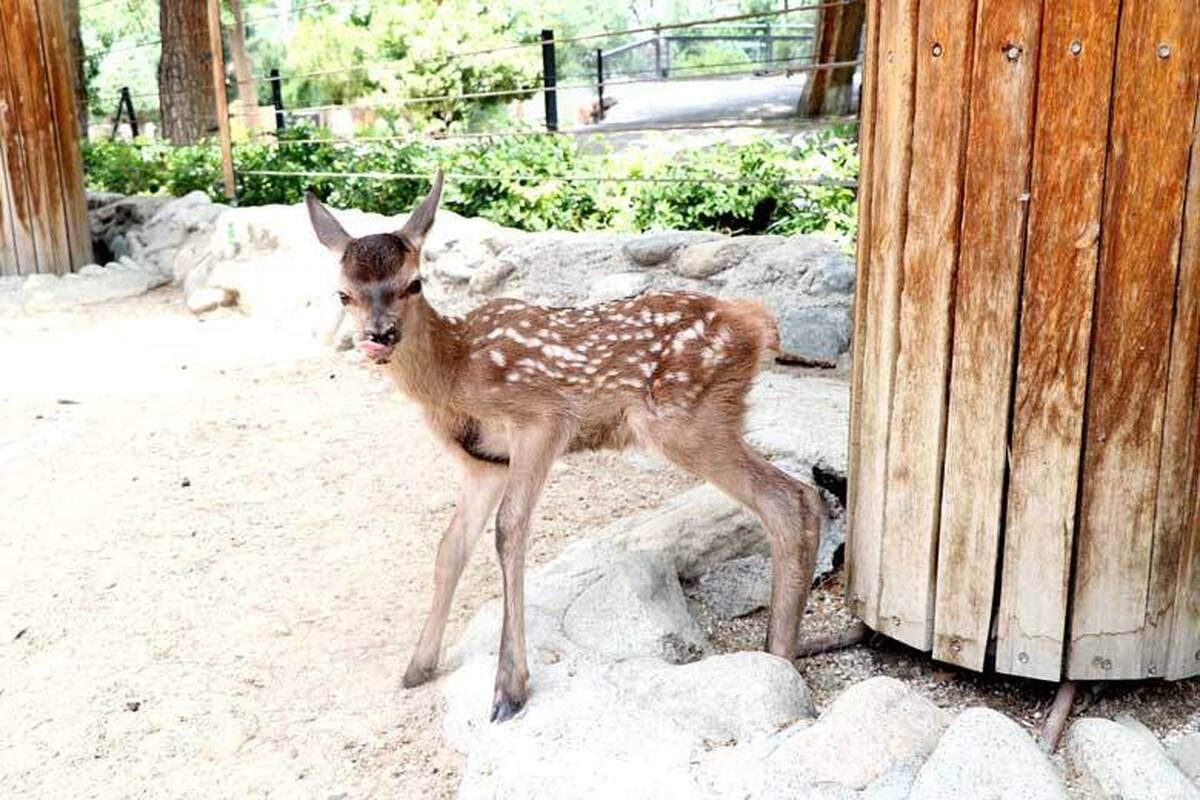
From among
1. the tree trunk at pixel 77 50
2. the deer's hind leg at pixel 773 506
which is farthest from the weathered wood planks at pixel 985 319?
the tree trunk at pixel 77 50

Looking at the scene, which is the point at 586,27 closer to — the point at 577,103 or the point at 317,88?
the point at 577,103

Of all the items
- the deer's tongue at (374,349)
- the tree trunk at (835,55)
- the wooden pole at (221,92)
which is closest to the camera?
the deer's tongue at (374,349)

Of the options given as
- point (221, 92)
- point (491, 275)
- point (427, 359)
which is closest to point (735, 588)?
point (427, 359)

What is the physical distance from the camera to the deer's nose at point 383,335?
3484mm

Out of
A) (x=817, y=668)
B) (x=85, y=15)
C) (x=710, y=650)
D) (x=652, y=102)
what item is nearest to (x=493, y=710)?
(x=710, y=650)

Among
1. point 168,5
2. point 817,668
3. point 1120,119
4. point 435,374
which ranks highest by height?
point 168,5

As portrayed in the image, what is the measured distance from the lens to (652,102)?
17.6 meters

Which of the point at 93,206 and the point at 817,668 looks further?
the point at 93,206

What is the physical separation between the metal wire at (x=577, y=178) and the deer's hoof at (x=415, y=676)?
3106mm

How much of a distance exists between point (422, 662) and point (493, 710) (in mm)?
491

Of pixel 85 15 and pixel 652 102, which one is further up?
pixel 85 15

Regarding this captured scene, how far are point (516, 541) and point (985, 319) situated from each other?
1.37 meters

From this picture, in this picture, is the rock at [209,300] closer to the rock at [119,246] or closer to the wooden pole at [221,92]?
the wooden pole at [221,92]

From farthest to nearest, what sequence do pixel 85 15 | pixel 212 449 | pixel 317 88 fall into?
pixel 85 15 → pixel 317 88 → pixel 212 449
